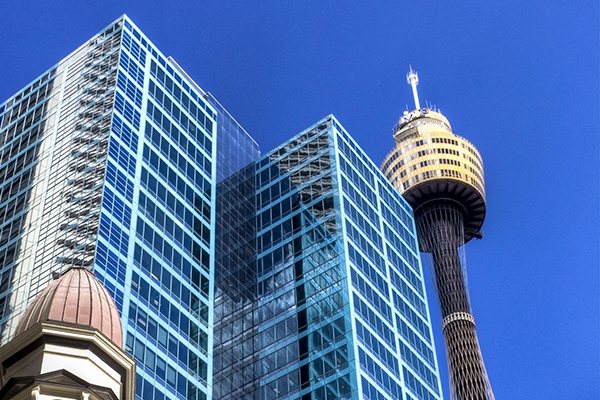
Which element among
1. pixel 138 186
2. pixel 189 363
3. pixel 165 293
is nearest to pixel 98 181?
pixel 138 186

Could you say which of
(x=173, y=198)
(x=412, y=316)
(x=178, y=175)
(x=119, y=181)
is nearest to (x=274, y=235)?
(x=178, y=175)

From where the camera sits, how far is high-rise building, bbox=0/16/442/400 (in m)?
78.7

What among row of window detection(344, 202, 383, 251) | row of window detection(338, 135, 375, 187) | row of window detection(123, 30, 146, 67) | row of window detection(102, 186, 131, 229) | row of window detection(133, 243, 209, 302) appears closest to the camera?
row of window detection(102, 186, 131, 229)

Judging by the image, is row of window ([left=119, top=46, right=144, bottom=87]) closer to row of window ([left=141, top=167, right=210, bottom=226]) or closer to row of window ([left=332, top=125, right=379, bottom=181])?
row of window ([left=141, top=167, right=210, bottom=226])

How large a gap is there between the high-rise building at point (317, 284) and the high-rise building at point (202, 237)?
166mm

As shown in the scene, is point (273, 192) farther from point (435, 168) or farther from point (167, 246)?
point (435, 168)

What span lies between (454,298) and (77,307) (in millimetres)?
133936

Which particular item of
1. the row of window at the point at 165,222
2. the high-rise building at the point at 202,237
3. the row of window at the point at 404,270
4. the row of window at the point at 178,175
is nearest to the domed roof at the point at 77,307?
the high-rise building at the point at 202,237

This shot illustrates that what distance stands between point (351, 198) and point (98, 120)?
2689cm

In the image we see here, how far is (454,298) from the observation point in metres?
170

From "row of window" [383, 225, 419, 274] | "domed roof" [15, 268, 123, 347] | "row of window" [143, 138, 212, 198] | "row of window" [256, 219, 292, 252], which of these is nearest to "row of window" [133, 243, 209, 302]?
"row of window" [143, 138, 212, 198]

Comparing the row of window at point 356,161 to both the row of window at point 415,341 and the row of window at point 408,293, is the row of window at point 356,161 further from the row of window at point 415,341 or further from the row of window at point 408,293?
the row of window at point 415,341

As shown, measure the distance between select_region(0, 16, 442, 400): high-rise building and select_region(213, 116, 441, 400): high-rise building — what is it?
166 millimetres

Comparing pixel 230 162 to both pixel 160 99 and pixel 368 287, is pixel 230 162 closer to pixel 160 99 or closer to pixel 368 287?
pixel 160 99
